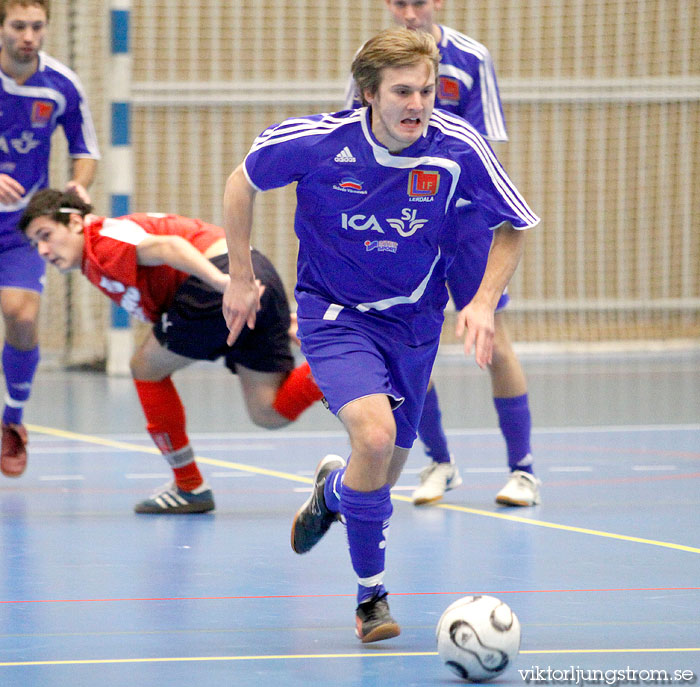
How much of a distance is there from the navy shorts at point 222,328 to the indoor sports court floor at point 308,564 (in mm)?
577

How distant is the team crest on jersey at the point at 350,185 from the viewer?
3008 mm

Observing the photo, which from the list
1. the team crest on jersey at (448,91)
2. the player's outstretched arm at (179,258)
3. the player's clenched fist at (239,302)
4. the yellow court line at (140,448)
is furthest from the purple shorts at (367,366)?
the yellow court line at (140,448)

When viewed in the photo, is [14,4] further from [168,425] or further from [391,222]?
[391,222]

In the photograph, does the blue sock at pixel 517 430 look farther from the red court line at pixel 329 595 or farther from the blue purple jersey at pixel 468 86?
the red court line at pixel 329 595

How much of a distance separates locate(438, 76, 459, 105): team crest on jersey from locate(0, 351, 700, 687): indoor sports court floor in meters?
1.52

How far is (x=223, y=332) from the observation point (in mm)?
4266

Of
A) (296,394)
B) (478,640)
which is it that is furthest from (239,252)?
(296,394)

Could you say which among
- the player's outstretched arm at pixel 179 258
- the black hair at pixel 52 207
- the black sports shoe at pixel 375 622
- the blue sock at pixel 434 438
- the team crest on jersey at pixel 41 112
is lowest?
the black sports shoe at pixel 375 622

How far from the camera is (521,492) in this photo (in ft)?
14.9

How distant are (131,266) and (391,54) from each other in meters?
1.53

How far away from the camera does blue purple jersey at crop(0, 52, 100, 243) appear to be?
17.0 ft

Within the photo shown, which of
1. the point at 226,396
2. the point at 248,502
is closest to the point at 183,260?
the point at 248,502

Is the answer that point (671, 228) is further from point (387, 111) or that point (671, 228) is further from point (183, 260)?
point (387, 111)

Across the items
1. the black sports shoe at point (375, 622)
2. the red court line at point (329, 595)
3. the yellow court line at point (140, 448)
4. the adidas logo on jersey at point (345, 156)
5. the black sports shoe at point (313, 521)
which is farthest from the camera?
the yellow court line at point (140, 448)
